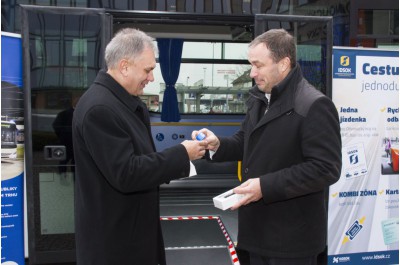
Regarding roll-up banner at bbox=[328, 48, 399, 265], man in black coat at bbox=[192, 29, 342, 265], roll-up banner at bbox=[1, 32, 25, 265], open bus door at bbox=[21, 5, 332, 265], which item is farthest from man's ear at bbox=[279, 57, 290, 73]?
roll-up banner at bbox=[1, 32, 25, 265]

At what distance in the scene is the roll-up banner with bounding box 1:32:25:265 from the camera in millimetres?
3262

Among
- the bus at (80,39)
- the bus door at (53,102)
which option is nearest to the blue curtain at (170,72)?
the bus at (80,39)

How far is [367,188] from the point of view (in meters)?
3.79

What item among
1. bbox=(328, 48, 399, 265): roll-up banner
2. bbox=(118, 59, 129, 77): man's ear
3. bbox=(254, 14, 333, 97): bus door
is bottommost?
bbox=(328, 48, 399, 265): roll-up banner

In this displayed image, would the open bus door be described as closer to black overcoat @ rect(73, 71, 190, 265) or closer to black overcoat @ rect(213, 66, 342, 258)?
black overcoat @ rect(73, 71, 190, 265)

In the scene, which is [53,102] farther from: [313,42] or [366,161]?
[366,161]

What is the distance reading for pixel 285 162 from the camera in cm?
203

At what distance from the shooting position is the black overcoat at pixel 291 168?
1928 millimetres

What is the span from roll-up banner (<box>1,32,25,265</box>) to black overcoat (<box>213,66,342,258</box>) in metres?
1.99

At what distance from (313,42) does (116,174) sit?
101 inches

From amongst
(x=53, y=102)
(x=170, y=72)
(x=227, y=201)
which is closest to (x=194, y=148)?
(x=227, y=201)

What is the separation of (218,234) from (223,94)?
3.63m

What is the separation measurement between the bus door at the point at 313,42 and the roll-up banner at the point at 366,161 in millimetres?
85

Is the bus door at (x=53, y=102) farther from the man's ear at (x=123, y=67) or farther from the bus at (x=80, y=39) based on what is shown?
the man's ear at (x=123, y=67)
